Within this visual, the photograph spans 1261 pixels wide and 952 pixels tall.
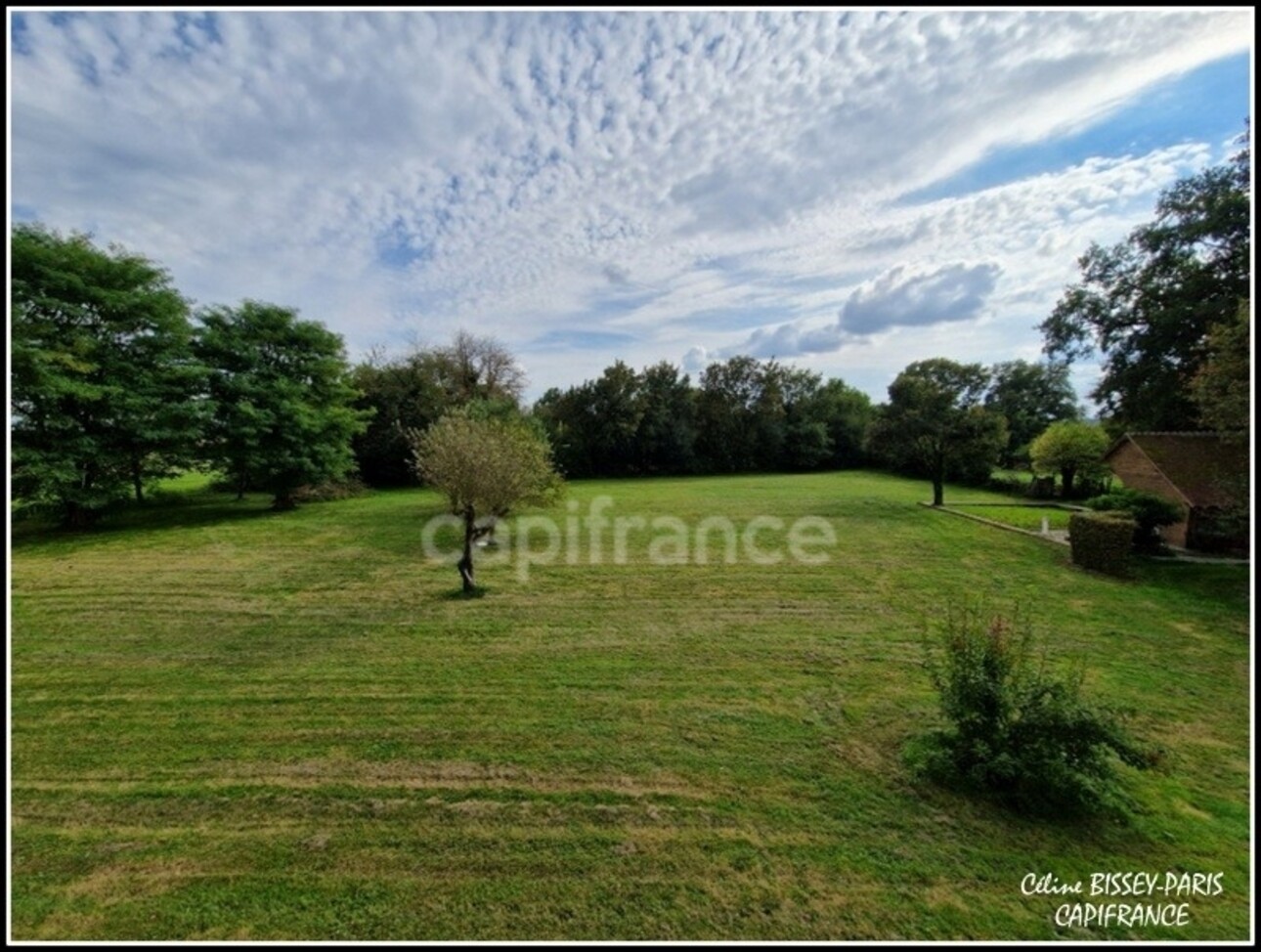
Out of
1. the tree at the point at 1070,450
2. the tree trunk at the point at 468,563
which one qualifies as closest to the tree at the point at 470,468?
the tree trunk at the point at 468,563

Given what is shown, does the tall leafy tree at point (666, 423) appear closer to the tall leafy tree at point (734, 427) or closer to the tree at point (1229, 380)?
the tall leafy tree at point (734, 427)

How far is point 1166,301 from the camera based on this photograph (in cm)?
1497

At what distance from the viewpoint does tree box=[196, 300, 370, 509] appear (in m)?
19.2

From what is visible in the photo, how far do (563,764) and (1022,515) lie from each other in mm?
20856

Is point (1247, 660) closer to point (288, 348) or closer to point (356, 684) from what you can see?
point (356, 684)

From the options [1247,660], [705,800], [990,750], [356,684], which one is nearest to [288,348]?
[356,684]

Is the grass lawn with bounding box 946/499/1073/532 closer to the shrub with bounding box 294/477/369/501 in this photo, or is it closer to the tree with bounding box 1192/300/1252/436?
the tree with bounding box 1192/300/1252/436

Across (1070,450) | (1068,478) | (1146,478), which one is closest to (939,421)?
(1146,478)

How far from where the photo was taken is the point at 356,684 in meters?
6.51

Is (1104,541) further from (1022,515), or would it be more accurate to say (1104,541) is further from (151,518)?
(151,518)

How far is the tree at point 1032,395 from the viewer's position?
4200 centimetres

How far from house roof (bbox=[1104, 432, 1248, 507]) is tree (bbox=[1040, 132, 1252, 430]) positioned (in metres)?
0.67

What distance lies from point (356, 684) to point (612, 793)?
13.0ft

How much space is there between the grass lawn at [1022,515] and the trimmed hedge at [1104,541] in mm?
4036
